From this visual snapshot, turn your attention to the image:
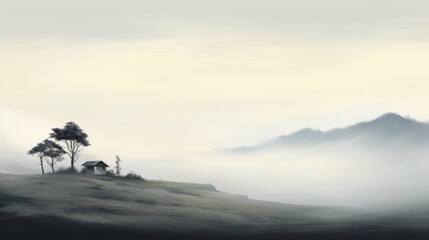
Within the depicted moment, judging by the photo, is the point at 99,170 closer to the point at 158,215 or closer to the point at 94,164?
the point at 94,164

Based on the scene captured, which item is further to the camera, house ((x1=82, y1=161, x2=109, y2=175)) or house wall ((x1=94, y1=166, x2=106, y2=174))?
house wall ((x1=94, y1=166, x2=106, y2=174))

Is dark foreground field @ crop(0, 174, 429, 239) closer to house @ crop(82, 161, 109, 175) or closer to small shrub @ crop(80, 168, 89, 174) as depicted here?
house @ crop(82, 161, 109, 175)

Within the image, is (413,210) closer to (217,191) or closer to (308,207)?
(308,207)

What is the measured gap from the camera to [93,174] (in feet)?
476

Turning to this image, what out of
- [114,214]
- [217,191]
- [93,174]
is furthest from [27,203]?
[217,191]

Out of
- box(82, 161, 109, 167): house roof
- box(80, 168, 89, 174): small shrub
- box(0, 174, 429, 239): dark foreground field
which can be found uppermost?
box(82, 161, 109, 167): house roof

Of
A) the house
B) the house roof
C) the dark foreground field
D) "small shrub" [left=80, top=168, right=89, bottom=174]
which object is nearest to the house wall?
the house

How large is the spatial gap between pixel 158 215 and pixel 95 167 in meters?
21.2

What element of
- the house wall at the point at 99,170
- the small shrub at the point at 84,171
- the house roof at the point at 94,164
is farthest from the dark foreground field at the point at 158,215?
the small shrub at the point at 84,171

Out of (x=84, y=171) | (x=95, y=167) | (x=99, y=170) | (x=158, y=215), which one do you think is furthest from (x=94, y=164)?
(x=158, y=215)

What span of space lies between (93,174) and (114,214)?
20141 millimetres

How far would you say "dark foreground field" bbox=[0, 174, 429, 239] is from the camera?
118 m

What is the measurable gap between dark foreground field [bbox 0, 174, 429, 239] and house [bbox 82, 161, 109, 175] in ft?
14.0

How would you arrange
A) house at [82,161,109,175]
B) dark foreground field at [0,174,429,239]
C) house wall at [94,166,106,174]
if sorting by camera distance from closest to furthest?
dark foreground field at [0,174,429,239] → house at [82,161,109,175] → house wall at [94,166,106,174]
